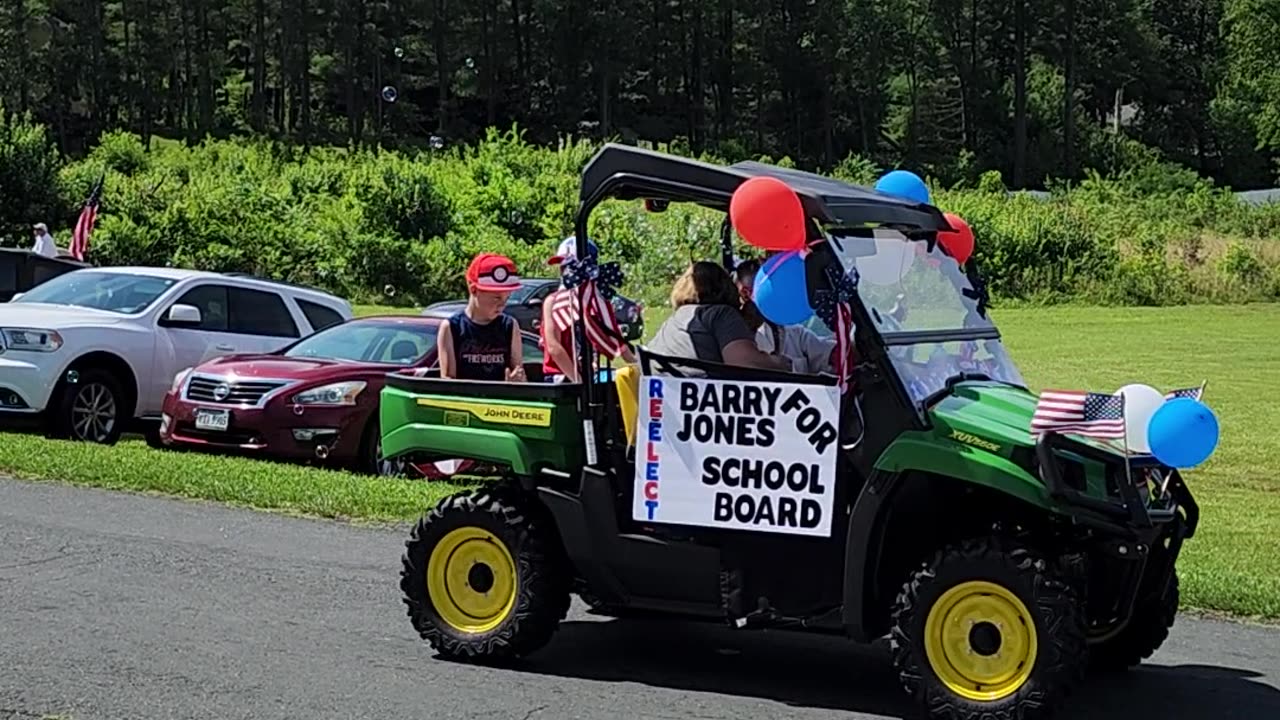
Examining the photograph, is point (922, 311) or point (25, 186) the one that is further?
point (25, 186)

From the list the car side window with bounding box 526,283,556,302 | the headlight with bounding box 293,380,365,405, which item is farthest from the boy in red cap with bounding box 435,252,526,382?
the car side window with bounding box 526,283,556,302

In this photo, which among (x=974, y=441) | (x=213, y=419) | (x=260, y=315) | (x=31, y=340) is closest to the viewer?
(x=974, y=441)

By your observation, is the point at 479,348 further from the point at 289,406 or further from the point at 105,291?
the point at 105,291

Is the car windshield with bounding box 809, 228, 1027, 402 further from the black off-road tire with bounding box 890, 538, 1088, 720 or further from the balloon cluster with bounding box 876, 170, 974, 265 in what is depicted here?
the black off-road tire with bounding box 890, 538, 1088, 720

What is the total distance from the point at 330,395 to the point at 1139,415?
865 cm

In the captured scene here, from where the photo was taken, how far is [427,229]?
134ft

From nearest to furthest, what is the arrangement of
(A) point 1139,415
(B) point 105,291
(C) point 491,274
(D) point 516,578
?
(A) point 1139,415 < (D) point 516,578 < (C) point 491,274 < (B) point 105,291

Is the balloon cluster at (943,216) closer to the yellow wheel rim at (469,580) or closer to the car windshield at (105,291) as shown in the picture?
the yellow wheel rim at (469,580)

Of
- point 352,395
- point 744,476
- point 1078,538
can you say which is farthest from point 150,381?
point 1078,538

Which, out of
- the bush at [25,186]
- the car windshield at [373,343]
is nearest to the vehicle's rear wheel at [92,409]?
the car windshield at [373,343]

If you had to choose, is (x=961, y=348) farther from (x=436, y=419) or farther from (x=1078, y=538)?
(x=436, y=419)

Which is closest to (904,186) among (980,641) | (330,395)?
(980,641)

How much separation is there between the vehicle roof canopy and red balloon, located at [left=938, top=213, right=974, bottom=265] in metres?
0.26

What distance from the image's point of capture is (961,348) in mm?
6750
